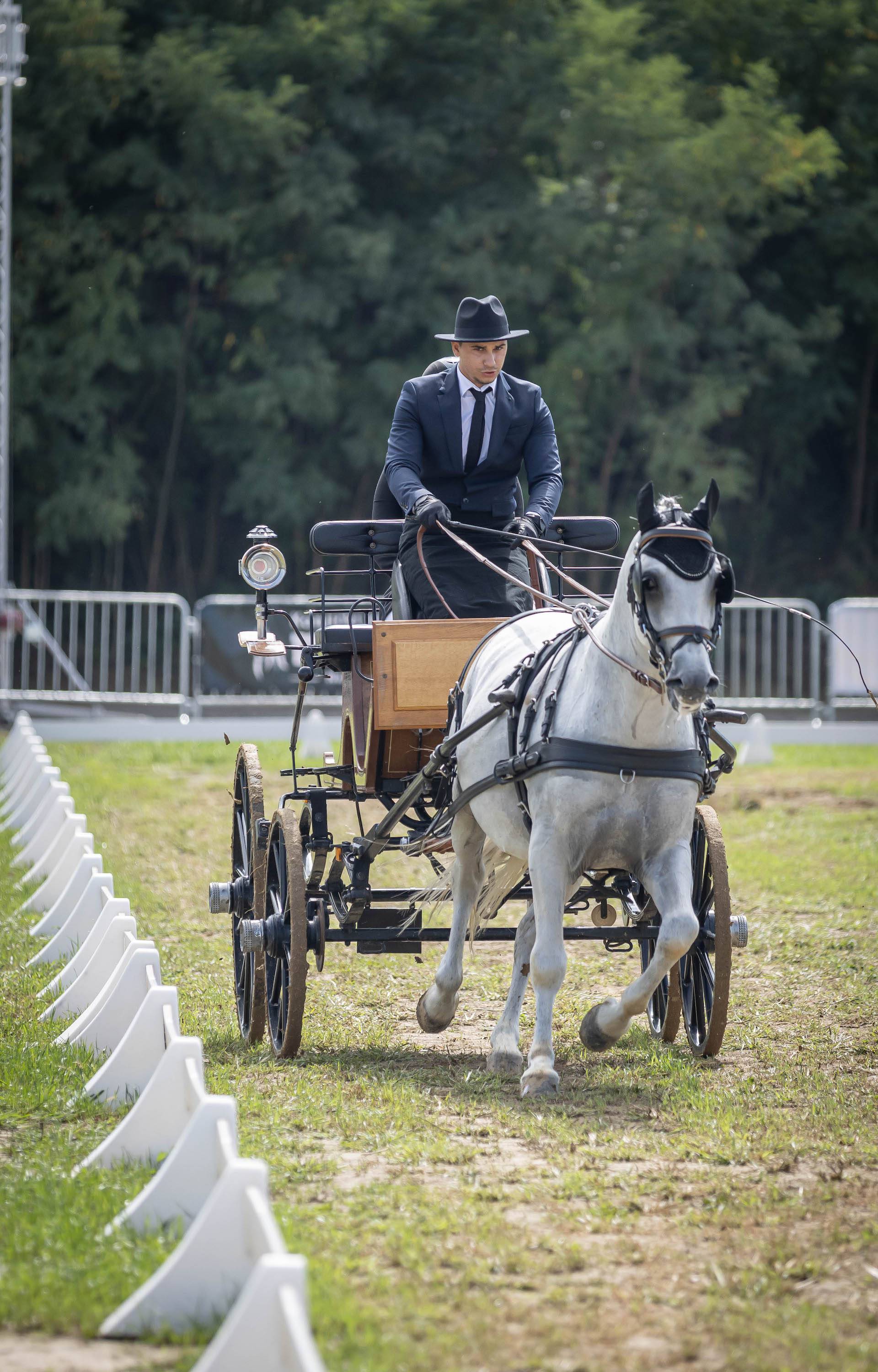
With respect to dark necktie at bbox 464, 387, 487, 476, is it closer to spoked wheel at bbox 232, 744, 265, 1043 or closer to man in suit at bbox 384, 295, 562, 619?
man in suit at bbox 384, 295, 562, 619

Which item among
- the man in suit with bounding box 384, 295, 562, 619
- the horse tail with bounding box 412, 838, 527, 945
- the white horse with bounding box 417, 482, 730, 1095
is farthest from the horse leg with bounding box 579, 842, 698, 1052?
the man in suit with bounding box 384, 295, 562, 619

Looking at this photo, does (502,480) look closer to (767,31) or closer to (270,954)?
(270,954)

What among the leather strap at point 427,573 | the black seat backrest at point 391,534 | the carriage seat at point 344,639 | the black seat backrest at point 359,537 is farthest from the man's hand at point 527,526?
the carriage seat at point 344,639

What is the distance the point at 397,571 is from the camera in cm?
652

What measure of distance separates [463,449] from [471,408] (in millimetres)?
172

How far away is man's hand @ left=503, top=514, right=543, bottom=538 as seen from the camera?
607 centimetres

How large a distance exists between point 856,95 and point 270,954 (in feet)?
86.5

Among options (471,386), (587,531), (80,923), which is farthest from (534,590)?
(80,923)

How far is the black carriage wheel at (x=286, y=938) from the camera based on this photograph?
561 cm

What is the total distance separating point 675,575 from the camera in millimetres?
4625

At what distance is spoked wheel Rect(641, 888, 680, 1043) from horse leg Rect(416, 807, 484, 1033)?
0.66 metres

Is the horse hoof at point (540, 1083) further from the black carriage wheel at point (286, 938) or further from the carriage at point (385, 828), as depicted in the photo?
the black carriage wheel at point (286, 938)

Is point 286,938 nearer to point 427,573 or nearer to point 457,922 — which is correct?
point 457,922

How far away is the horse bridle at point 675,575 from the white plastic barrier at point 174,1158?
1666mm
